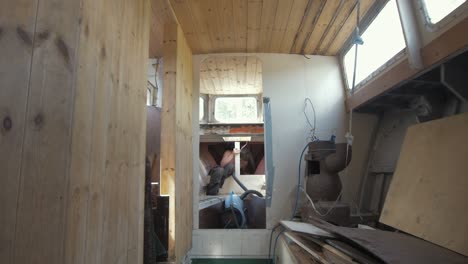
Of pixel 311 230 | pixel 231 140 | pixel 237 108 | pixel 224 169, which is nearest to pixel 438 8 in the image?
pixel 311 230

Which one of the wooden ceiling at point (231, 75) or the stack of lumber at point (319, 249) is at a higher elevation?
the wooden ceiling at point (231, 75)

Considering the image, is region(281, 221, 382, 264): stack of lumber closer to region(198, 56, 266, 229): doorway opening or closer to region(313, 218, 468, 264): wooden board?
region(313, 218, 468, 264): wooden board

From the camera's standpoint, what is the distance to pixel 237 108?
5.02 meters

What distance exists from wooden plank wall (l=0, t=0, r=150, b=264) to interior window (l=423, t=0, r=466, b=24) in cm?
188

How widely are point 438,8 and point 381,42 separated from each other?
621 mm

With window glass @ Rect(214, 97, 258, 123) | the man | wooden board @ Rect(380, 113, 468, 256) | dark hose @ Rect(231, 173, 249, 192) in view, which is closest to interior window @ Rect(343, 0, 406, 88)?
wooden board @ Rect(380, 113, 468, 256)

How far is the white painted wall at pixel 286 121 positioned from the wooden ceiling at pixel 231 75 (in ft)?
1.34

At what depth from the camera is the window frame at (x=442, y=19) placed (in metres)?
1.51

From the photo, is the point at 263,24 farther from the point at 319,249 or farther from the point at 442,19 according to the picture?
the point at 319,249

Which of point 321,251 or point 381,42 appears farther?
point 381,42

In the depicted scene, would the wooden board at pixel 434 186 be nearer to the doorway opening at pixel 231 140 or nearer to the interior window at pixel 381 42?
the interior window at pixel 381 42

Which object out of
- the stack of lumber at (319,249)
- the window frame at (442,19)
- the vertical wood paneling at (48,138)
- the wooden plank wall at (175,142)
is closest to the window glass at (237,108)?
the wooden plank wall at (175,142)

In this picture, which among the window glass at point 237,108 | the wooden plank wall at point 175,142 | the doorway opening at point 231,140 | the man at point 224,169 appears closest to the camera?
the wooden plank wall at point 175,142

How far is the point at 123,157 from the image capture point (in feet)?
4.29
